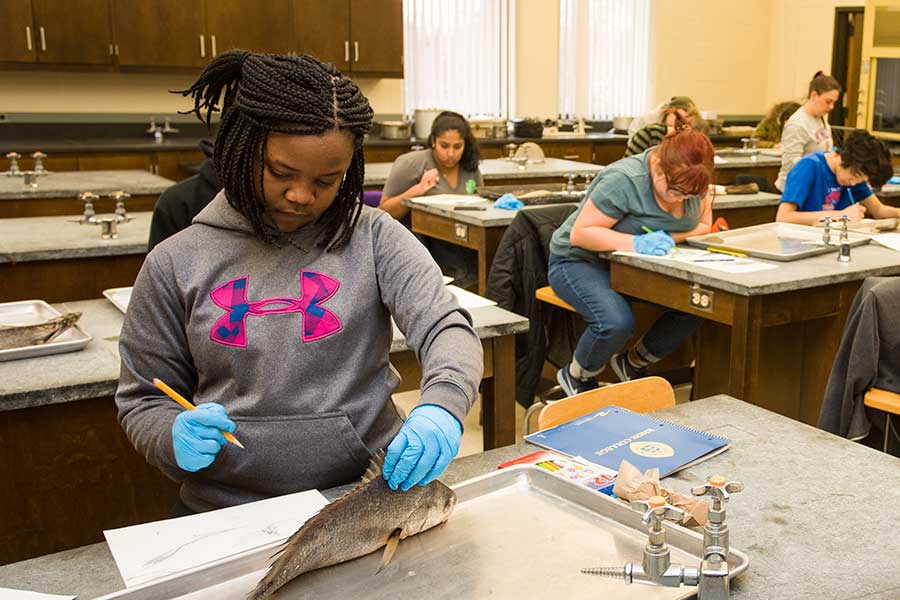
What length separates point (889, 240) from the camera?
3.52 m

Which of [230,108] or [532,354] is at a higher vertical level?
[230,108]

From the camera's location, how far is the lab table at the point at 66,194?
446 cm

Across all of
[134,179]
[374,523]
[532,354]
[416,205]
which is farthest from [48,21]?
[374,523]

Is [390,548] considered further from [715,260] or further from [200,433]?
[715,260]

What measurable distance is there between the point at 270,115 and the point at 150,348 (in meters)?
0.37

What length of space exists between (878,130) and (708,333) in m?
5.32

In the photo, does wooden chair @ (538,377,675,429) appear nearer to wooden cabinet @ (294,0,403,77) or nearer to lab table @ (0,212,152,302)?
lab table @ (0,212,152,302)

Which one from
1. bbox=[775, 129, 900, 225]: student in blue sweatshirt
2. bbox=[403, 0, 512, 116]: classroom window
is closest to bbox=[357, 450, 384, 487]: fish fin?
bbox=[775, 129, 900, 225]: student in blue sweatshirt

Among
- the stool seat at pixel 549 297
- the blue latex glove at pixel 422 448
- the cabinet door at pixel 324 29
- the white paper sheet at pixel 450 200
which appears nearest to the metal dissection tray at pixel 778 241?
the stool seat at pixel 549 297

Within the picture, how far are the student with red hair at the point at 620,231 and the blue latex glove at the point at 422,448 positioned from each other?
2151mm

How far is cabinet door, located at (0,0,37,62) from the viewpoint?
596 centimetres

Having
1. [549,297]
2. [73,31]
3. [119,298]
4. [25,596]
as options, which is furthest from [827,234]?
[73,31]

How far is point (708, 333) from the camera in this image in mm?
3477

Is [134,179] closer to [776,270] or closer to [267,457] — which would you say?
[776,270]
